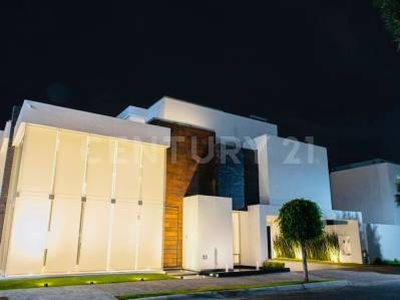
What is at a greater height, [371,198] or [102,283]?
[371,198]

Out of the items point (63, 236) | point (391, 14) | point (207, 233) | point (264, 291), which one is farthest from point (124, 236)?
point (391, 14)

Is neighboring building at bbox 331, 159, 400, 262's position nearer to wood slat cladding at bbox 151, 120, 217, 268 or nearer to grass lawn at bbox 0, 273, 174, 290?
wood slat cladding at bbox 151, 120, 217, 268

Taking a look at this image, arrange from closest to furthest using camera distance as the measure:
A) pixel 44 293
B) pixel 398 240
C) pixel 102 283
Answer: pixel 44 293 → pixel 102 283 → pixel 398 240

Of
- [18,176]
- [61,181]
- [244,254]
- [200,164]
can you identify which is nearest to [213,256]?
[244,254]

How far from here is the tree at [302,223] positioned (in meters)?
12.8

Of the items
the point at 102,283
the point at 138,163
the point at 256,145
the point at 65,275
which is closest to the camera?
the point at 102,283

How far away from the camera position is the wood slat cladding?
56.4 feet

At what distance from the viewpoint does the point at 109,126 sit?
54.2 feet

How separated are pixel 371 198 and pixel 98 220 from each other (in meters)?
23.6

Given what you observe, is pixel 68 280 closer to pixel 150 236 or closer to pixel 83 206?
pixel 83 206

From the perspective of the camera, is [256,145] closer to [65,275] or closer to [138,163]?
[138,163]

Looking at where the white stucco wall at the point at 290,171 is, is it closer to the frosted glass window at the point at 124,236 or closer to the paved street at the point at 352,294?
the frosted glass window at the point at 124,236

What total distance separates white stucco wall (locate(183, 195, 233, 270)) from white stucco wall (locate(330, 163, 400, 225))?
16897 millimetres

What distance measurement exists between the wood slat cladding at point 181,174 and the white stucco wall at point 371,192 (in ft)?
54.2
